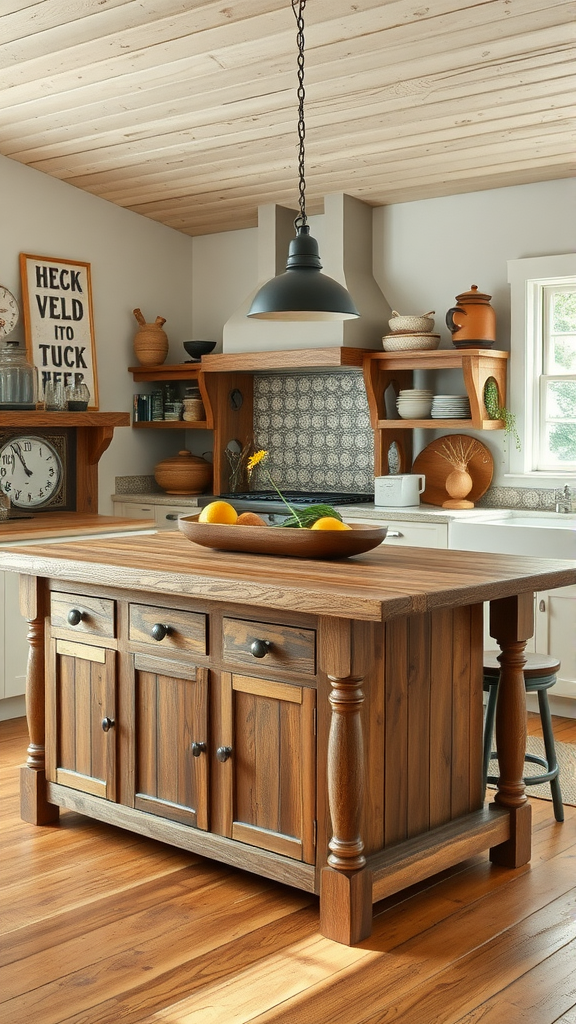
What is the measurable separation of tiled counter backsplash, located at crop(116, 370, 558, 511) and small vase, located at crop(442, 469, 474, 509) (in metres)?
0.74

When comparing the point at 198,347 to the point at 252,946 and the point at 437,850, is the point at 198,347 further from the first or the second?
the point at 252,946

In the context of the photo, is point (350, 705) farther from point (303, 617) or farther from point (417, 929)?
point (417, 929)

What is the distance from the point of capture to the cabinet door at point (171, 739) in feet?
10.0

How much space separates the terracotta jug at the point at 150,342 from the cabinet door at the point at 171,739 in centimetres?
372

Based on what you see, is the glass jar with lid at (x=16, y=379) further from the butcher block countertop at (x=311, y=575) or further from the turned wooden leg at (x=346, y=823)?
the turned wooden leg at (x=346, y=823)

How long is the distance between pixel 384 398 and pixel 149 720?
3183 mm

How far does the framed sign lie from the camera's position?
6.00 metres

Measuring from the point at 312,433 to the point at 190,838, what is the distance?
3.77 meters

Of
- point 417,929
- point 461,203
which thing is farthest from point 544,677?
point 461,203

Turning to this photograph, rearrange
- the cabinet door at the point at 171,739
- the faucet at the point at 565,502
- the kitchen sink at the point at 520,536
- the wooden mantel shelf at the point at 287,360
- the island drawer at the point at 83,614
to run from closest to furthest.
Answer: the cabinet door at the point at 171,739
the island drawer at the point at 83,614
the kitchen sink at the point at 520,536
the faucet at the point at 565,502
the wooden mantel shelf at the point at 287,360

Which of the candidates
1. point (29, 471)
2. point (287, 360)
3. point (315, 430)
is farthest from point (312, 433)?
point (29, 471)

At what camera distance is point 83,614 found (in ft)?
11.1

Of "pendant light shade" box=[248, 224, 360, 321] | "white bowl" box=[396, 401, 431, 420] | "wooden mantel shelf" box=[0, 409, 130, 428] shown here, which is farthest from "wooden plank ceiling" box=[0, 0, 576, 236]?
"wooden mantel shelf" box=[0, 409, 130, 428]

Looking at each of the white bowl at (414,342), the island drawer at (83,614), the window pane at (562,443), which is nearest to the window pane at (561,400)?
the window pane at (562,443)
